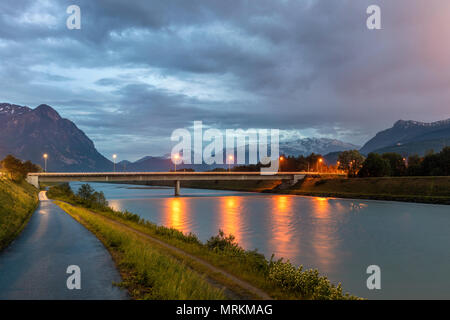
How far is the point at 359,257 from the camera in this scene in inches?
1089

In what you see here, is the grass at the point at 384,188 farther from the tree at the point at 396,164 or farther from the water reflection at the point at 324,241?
the water reflection at the point at 324,241

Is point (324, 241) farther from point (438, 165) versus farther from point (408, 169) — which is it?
point (408, 169)

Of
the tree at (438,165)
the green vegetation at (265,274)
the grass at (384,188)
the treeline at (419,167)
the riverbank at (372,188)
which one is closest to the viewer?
the green vegetation at (265,274)

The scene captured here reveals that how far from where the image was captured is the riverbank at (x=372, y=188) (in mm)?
78375

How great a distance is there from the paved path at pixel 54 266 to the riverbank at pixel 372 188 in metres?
76.6

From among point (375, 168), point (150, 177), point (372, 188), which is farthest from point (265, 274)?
point (375, 168)

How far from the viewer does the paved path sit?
11602mm

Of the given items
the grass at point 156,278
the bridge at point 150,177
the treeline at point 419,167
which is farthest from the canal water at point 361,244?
the treeline at point 419,167

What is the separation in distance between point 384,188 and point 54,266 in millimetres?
94403

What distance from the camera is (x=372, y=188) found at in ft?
318

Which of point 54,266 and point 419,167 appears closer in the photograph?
point 54,266

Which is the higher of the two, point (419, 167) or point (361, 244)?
point (419, 167)

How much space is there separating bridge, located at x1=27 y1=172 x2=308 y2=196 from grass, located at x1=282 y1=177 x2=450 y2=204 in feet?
25.0

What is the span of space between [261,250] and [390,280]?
1139cm
